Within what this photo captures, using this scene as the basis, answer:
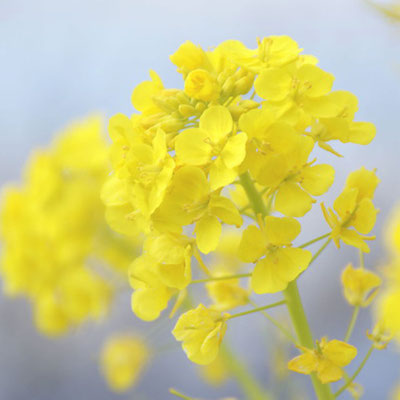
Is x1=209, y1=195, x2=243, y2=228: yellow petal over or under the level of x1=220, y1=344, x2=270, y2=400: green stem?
over

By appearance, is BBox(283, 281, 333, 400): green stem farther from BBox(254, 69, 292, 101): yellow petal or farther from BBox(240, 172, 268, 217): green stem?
BBox(254, 69, 292, 101): yellow petal

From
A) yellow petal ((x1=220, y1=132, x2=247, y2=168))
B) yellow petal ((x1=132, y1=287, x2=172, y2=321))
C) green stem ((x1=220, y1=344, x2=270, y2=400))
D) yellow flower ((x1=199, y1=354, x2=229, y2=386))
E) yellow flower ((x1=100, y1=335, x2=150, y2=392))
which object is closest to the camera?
yellow petal ((x1=220, y1=132, x2=247, y2=168))

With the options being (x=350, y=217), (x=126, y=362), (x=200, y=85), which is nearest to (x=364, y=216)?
(x=350, y=217)

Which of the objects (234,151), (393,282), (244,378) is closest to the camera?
(234,151)

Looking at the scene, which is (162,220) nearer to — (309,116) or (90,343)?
(309,116)

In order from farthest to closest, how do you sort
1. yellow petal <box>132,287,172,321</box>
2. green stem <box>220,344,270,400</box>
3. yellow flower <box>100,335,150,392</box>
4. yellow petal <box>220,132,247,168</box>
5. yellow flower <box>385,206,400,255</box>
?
yellow flower <box>100,335,150,392</box> → green stem <box>220,344,270,400</box> → yellow flower <box>385,206,400,255</box> → yellow petal <box>132,287,172,321</box> → yellow petal <box>220,132,247,168</box>

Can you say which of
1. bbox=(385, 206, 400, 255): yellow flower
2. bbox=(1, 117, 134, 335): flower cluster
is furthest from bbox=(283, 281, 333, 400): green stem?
bbox=(1, 117, 134, 335): flower cluster

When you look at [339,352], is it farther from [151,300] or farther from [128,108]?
[128,108]
